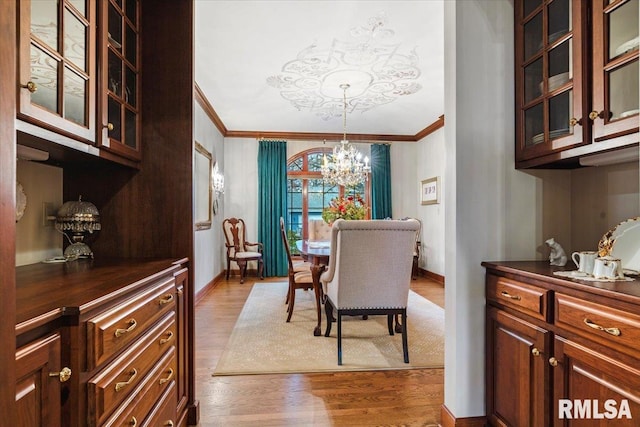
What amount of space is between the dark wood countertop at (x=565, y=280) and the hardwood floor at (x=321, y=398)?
0.96 meters

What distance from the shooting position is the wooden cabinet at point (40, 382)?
712 millimetres

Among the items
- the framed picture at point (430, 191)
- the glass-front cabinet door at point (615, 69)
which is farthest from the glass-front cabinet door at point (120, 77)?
the framed picture at point (430, 191)

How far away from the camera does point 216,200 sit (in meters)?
5.47

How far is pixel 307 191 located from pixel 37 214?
524 centimetres

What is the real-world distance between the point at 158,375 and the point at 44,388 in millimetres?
638

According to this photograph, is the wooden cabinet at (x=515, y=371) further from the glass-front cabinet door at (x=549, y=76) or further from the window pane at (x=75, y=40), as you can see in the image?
the window pane at (x=75, y=40)

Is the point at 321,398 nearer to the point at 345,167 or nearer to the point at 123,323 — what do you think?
the point at 123,323

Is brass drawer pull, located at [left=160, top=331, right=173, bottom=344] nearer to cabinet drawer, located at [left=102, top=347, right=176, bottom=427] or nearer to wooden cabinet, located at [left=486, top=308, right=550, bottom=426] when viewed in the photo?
cabinet drawer, located at [left=102, top=347, right=176, bottom=427]

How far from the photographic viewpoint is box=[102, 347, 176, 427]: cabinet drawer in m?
1.06

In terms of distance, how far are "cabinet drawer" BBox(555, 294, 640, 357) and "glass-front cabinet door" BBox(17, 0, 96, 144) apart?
1906 mm

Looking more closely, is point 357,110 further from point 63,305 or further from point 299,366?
point 63,305

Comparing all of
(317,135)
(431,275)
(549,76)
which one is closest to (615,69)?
(549,76)

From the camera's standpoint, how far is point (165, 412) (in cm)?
145

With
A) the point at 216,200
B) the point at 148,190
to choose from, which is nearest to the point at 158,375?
the point at 148,190
